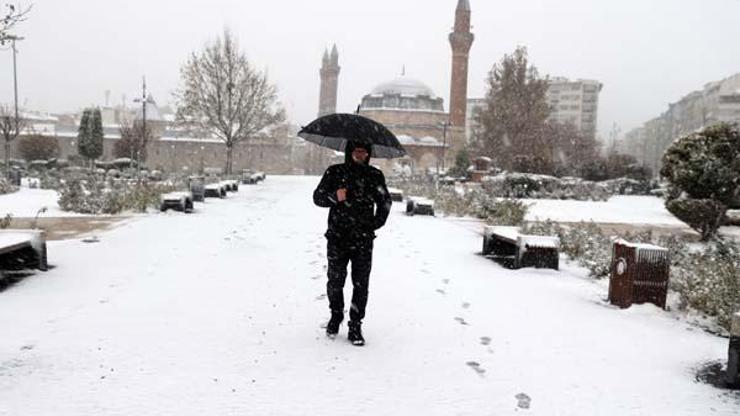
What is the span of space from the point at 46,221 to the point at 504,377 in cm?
1119

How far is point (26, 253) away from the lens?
22.9 feet

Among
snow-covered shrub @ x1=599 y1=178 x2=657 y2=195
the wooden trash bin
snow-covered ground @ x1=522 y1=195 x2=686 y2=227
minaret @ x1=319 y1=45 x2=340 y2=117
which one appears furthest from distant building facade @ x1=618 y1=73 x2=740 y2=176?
the wooden trash bin

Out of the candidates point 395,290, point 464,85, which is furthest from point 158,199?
point 464,85

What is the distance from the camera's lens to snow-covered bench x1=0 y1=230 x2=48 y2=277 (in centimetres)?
685

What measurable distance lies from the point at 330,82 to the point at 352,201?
80.7 metres

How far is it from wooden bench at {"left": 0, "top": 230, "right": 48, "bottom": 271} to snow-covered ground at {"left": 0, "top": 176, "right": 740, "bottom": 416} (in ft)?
0.90

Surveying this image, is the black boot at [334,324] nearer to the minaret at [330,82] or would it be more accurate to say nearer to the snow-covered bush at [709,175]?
the snow-covered bush at [709,175]

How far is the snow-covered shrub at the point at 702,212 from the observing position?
474 inches

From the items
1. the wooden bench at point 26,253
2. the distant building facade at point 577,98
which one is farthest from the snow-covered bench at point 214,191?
the distant building facade at point 577,98

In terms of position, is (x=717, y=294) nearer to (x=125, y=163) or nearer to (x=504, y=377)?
(x=504, y=377)

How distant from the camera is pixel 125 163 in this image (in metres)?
38.9

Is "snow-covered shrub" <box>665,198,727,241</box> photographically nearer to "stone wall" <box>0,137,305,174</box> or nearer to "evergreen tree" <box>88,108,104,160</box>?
"evergreen tree" <box>88,108,104,160</box>

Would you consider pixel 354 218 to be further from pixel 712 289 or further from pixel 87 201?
pixel 87 201

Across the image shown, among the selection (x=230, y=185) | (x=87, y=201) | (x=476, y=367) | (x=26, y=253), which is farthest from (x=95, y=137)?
(x=476, y=367)
